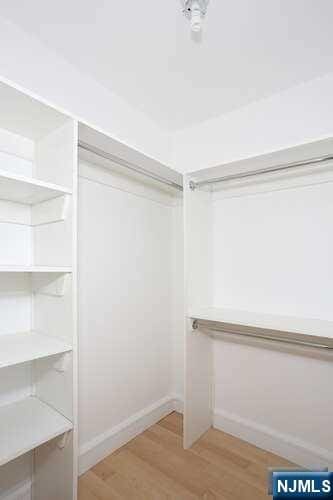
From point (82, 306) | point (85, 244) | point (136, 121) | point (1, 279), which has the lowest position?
point (82, 306)

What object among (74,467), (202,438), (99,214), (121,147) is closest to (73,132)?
(121,147)

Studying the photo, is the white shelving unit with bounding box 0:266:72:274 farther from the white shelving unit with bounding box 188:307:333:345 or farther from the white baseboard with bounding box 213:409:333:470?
the white baseboard with bounding box 213:409:333:470

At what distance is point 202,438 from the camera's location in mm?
2018

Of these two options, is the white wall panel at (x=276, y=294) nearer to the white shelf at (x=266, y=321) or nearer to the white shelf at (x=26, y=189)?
the white shelf at (x=266, y=321)

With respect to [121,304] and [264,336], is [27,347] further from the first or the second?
[264,336]

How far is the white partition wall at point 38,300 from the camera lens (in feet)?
3.95

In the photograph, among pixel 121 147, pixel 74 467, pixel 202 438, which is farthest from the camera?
pixel 202 438

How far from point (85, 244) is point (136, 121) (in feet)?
3.71

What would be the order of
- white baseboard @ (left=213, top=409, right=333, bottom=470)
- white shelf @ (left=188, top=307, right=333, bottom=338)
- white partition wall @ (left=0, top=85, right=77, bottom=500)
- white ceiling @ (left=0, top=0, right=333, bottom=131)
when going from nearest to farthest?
white partition wall @ (left=0, top=85, right=77, bottom=500)
white ceiling @ (left=0, top=0, right=333, bottom=131)
white shelf @ (left=188, top=307, right=333, bottom=338)
white baseboard @ (left=213, top=409, right=333, bottom=470)

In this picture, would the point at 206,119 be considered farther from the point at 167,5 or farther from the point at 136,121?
the point at 167,5

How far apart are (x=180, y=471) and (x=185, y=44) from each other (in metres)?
2.62

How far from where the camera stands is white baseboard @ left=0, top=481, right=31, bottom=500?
1388 millimetres

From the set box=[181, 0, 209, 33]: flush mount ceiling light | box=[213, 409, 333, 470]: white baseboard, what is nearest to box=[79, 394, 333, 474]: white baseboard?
box=[213, 409, 333, 470]: white baseboard

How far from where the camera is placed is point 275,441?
73.0 inches
